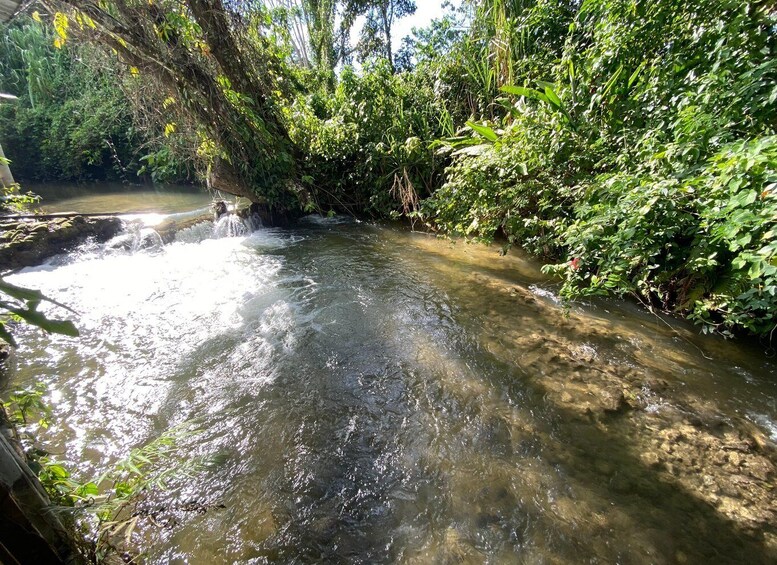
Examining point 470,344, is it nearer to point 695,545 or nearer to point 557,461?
point 557,461

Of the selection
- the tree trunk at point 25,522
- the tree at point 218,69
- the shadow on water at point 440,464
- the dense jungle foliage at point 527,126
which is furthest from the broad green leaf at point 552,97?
the tree at point 218,69

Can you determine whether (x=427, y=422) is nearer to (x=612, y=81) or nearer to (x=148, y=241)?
(x=612, y=81)

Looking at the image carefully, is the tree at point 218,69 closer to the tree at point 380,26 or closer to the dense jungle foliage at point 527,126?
the dense jungle foliage at point 527,126

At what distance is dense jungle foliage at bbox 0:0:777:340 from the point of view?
2.45 m

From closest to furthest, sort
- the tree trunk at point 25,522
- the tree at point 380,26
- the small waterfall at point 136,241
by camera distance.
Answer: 1. the tree trunk at point 25,522
2. the small waterfall at point 136,241
3. the tree at point 380,26

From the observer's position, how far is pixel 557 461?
2006 mm

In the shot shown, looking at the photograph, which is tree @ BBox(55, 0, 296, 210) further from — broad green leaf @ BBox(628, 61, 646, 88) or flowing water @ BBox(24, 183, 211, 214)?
broad green leaf @ BBox(628, 61, 646, 88)

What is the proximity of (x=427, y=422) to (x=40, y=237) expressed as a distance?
6675mm

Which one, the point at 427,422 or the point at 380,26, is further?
the point at 380,26

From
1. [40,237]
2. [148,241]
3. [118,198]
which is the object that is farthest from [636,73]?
[118,198]

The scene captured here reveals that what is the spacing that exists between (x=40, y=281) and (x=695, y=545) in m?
7.17

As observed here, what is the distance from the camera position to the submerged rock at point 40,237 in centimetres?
508

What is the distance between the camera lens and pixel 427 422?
2320 mm

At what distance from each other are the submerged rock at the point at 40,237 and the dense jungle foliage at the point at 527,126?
63.7 inches
